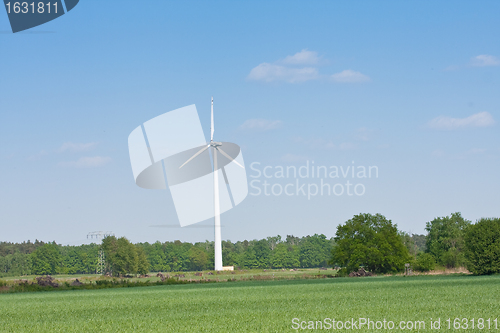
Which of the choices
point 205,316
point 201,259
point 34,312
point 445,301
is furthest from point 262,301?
point 201,259

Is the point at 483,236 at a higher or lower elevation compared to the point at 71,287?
higher

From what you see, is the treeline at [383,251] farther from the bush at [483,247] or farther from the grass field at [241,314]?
the grass field at [241,314]

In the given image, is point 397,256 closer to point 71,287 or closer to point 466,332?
point 71,287

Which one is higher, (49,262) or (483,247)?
(483,247)

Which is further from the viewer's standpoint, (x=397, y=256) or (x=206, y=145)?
(x=206, y=145)

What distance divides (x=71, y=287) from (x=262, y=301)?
40478 millimetres

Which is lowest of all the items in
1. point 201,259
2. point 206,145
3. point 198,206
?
point 201,259

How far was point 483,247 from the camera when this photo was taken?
67.2 m

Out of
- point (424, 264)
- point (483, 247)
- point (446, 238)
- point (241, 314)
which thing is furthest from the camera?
point (446, 238)

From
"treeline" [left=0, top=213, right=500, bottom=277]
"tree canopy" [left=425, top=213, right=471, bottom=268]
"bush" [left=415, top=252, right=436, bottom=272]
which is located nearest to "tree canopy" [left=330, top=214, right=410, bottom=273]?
"treeline" [left=0, top=213, right=500, bottom=277]

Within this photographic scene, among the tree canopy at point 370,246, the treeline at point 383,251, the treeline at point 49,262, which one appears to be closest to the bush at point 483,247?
the treeline at point 383,251

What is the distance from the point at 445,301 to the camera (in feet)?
92.6

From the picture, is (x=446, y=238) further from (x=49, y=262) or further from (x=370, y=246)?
(x=49, y=262)

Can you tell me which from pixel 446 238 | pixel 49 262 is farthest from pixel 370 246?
pixel 49 262
